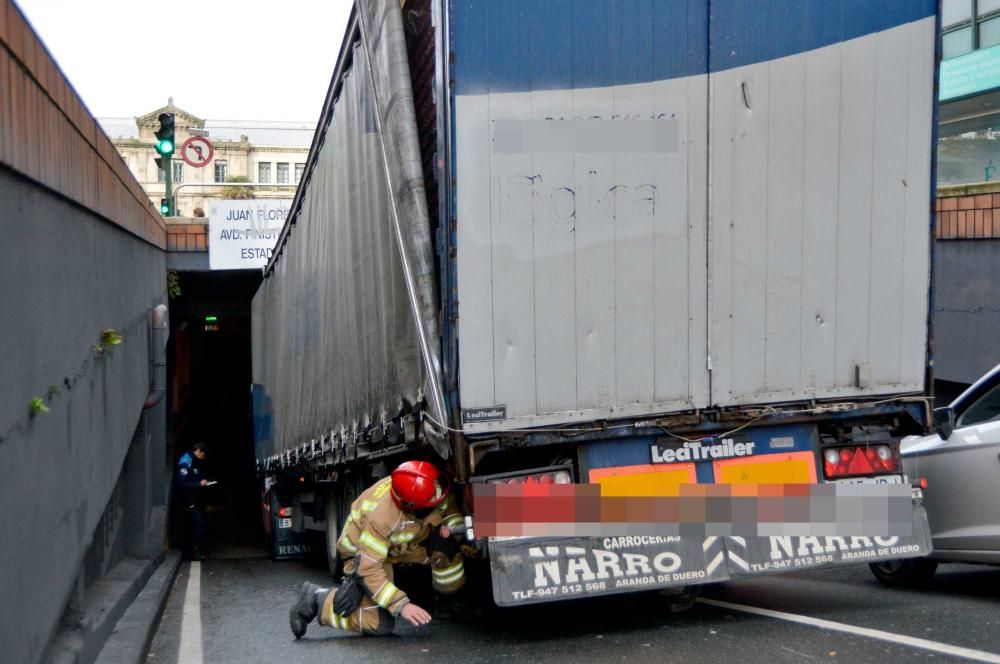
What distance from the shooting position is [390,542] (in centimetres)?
650

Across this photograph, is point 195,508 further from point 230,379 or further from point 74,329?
point 230,379

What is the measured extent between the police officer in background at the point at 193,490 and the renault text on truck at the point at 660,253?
35.1 ft

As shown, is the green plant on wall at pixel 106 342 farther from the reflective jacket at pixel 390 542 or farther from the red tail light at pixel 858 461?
the red tail light at pixel 858 461

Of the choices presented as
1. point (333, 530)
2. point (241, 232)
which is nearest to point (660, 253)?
point (333, 530)

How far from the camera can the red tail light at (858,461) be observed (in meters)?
6.48

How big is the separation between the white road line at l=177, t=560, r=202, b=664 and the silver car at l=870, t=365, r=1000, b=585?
15.6ft

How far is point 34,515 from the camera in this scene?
4344mm

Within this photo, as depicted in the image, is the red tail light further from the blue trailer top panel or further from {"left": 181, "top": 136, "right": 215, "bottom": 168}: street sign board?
{"left": 181, "top": 136, "right": 215, "bottom": 168}: street sign board

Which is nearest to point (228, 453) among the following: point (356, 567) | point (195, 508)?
point (195, 508)

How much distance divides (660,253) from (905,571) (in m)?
3.36

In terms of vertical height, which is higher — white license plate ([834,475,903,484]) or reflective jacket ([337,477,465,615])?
white license plate ([834,475,903,484])

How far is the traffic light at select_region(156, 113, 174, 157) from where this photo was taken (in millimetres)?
16828

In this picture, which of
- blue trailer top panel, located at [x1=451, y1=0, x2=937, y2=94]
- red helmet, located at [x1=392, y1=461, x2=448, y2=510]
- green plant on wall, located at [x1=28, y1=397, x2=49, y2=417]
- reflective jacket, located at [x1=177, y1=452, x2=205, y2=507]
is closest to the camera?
green plant on wall, located at [x1=28, y1=397, x2=49, y2=417]

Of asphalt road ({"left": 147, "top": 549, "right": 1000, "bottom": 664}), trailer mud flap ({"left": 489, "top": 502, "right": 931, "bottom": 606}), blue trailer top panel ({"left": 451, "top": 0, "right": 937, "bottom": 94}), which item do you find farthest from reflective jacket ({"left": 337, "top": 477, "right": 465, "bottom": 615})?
blue trailer top panel ({"left": 451, "top": 0, "right": 937, "bottom": 94})
